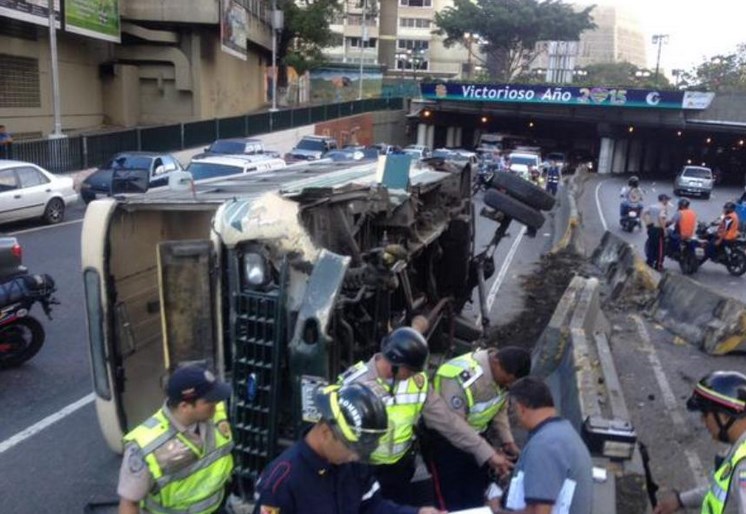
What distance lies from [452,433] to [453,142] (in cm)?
5138

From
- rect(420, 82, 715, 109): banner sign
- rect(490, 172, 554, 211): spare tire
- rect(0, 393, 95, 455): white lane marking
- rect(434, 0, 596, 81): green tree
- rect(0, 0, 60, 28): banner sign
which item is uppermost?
rect(434, 0, 596, 81): green tree

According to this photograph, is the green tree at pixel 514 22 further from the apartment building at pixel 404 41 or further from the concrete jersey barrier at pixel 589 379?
the concrete jersey barrier at pixel 589 379

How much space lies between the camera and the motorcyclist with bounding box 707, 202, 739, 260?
1559 centimetres

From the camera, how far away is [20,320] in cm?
816

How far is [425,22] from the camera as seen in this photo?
3465 inches

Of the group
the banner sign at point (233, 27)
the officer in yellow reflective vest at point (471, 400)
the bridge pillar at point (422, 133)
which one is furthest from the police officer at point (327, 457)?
the bridge pillar at point (422, 133)

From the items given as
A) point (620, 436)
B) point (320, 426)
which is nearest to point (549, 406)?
point (320, 426)

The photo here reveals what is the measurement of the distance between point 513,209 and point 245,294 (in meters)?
4.29

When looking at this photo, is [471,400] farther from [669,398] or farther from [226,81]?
[226,81]

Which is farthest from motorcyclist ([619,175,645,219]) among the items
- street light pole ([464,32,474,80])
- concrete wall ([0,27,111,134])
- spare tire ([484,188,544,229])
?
street light pole ([464,32,474,80])

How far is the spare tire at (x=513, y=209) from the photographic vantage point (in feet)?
27.2

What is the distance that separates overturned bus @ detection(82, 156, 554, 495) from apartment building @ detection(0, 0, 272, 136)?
2156 centimetres

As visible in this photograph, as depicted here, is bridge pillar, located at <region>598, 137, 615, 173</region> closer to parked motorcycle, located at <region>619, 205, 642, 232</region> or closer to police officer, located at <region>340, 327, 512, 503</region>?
parked motorcycle, located at <region>619, 205, 642, 232</region>

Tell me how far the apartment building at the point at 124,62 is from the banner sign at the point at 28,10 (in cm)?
4
